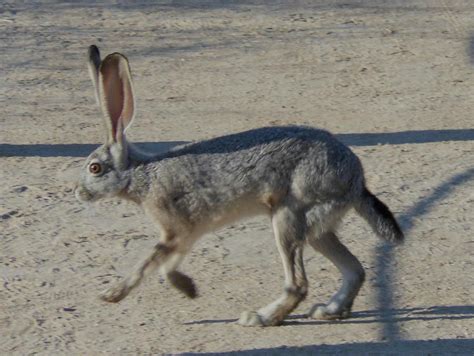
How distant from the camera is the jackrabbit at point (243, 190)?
5664 millimetres

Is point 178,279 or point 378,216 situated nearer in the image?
point 378,216

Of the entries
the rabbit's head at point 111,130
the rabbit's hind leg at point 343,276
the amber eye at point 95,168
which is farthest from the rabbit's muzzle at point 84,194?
the rabbit's hind leg at point 343,276

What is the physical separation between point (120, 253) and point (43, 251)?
15.4 inches

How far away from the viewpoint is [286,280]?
5797 mm

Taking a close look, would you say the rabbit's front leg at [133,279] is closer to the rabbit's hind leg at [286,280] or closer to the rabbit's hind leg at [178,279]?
the rabbit's hind leg at [178,279]

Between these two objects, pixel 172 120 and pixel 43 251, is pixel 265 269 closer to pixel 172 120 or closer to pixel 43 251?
pixel 43 251

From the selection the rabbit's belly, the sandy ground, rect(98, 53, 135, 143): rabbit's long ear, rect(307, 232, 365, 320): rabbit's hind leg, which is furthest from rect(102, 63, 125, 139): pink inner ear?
rect(307, 232, 365, 320): rabbit's hind leg

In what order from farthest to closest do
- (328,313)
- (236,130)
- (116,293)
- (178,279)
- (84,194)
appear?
1. (236,130)
2. (84,194)
3. (178,279)
4. (328,313)
5. (116,293)

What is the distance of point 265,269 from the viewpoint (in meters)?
6.46

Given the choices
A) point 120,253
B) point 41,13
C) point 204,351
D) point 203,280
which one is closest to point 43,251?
point 120,253

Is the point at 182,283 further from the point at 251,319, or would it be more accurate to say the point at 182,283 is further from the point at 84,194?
the point at 84,194

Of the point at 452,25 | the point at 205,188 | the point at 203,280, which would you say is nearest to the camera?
the point at 205,188

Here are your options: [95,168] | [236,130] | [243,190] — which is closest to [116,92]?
[95,168]

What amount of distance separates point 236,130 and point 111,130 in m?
2.68
